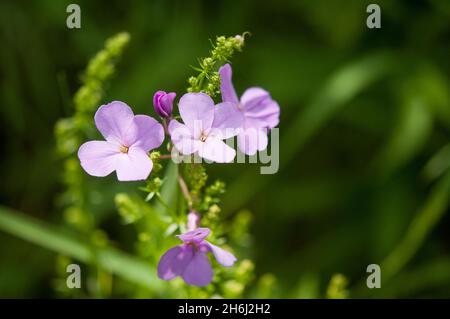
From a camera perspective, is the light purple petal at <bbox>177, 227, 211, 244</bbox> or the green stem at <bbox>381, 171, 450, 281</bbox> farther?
the green stem at <bbox>381, 171, 450, 281</bbox>

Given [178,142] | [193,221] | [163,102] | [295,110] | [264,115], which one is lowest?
[193,221]

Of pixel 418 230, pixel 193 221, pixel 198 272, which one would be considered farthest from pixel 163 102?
pixel 418 230

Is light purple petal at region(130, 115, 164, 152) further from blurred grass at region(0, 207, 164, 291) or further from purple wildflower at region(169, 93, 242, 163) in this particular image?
blurred grass at region(0, 207, 164, 291)

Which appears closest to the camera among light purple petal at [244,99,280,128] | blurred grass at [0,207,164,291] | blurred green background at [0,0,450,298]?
light purple petal at [244,99,280,128]

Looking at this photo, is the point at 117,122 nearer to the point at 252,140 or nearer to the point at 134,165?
Answer: the point at 134,165

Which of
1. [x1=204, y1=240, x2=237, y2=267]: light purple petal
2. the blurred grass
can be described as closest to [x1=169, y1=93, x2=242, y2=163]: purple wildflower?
[x1=204, y1=240, x2=237, y2=267]: light purple petal

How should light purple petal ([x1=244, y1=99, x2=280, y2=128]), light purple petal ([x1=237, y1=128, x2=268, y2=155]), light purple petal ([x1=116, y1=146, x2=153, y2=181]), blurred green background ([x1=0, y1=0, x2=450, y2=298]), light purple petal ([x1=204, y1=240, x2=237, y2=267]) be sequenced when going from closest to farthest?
light purple petal ([x1=116, y1=146, x2=153, y2=181]) → light purple petal ([x1=204, y1=240, x2=237, y2=267]) → light purple petal ([x1=237, y1=128, x2=268, y2=155]) → light purple petal ([x1=244, y1=99, x2=280, y2=128]) → blurred green background ([x1=0, y1=0, x2=450, y2=298])

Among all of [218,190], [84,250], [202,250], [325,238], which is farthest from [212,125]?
[325,238]
